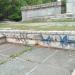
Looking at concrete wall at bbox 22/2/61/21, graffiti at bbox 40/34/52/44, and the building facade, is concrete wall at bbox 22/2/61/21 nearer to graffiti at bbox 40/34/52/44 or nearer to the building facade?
the building facade

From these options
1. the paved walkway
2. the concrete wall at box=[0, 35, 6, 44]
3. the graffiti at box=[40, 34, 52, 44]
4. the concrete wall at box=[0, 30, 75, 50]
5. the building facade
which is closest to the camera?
the paved walkway

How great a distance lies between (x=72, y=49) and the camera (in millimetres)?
5902

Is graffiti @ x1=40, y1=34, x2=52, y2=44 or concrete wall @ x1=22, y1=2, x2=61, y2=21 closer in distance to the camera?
graffiti @ x1=40, y1=34, x2=52, y2=44

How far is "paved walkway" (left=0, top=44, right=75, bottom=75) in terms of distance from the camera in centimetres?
437

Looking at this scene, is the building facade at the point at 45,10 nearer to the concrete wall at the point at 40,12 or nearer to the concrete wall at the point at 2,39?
the concrete wall at the point at 40,12

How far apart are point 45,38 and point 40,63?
163 cm

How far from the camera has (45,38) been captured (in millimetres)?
6441

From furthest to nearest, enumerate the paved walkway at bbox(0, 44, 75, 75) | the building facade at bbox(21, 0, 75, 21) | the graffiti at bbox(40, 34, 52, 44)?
the building facade at bbox(21, 0, 75, 21) → the graffiti at bbox(40, 34, 52, 44) → the paved walkway at bbox(0, 44, 75, 75)

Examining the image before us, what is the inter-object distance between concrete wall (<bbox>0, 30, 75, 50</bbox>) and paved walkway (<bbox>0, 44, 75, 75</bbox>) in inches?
10.2

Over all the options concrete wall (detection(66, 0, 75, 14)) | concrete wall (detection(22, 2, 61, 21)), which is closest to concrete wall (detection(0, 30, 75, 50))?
Answer: concrete wall (detection(66, 0, 75, 14))

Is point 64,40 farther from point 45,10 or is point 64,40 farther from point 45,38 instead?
point 45,10

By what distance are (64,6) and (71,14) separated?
7.18 ft

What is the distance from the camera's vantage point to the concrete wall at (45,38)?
5.89m

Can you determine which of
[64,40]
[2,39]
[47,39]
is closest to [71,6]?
[2,39]
